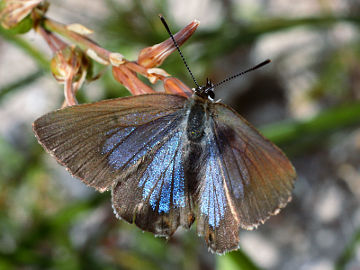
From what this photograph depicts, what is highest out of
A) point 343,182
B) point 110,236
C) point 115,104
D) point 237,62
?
point 115,104

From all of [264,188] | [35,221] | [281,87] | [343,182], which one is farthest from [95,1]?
[264,188]

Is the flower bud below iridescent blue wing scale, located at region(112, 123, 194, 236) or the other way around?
the other way around

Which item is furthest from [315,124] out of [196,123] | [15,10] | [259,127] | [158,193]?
[15,10]

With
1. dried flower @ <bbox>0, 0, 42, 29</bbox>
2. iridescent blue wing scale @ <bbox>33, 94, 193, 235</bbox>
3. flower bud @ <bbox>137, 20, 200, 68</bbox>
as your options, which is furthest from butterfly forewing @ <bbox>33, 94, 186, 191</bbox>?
dried flower @ <bbox>0, 0, 42, 29</bbox>

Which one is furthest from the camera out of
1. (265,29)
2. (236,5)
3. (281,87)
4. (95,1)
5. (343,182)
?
(95,1)

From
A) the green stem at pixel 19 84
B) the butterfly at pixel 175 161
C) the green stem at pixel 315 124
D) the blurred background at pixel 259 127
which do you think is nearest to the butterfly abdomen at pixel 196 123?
the butterfly at pixel 175 161

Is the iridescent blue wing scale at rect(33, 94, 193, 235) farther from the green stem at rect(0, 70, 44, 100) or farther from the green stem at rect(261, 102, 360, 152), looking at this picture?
the green stem at rect(0, 70, 44, 100)

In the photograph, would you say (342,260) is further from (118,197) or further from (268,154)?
(118,197)

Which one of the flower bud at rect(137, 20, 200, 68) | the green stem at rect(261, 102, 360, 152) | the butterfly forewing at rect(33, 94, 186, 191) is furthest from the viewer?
the green stem at rect(261, 102, 360, 152)
